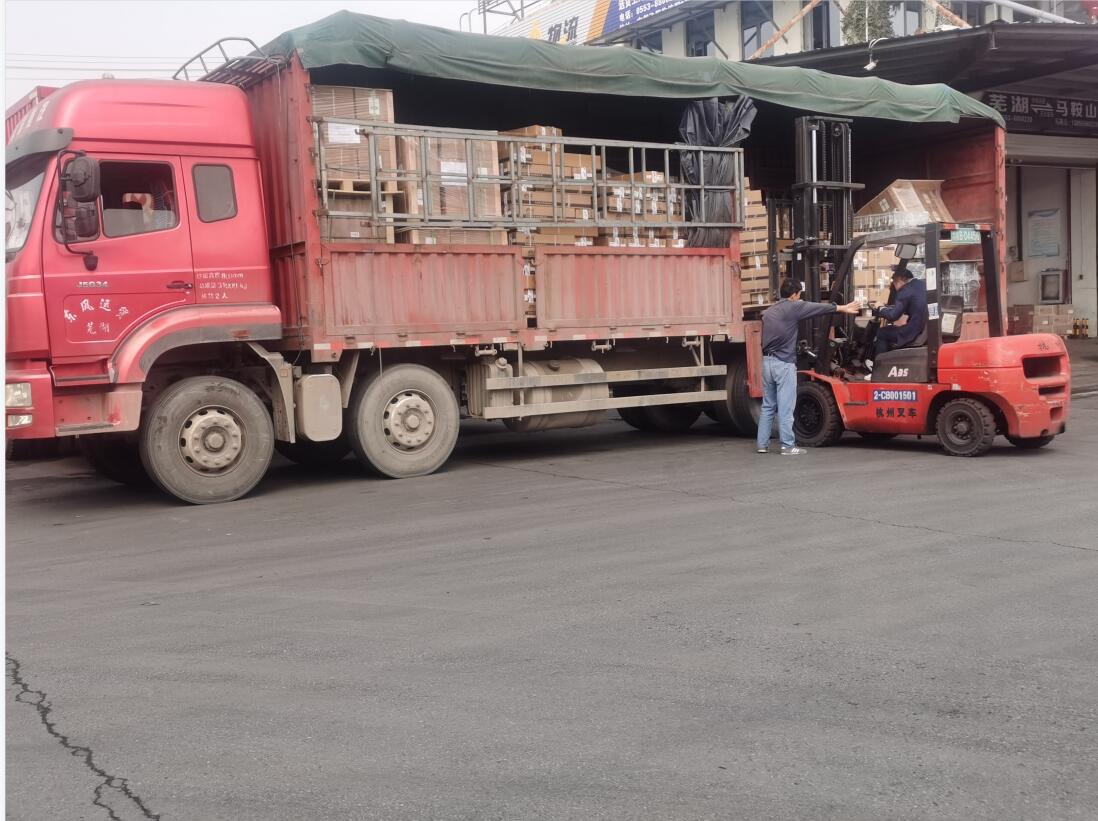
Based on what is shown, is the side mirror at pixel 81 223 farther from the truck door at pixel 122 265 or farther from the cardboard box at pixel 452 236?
the cardboard box at pixel 452 236

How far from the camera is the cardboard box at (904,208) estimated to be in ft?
45.3

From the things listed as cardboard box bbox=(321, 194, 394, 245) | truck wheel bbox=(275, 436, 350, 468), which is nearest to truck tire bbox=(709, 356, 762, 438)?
truck wheel bbox=(275, 436, 350, 468)

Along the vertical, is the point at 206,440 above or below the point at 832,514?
above

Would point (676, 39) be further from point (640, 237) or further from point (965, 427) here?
point (965, 427)

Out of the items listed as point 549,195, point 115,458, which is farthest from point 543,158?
point 115,458

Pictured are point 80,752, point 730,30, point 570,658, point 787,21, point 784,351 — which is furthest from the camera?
point 730,30

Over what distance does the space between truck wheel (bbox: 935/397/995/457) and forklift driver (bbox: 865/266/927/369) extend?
Result: 2.48 ft

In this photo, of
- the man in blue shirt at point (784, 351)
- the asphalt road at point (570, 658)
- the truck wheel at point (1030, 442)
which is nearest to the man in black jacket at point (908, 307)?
the man in blue shirt at point (784, 351)

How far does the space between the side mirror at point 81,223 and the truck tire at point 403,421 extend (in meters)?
2.64

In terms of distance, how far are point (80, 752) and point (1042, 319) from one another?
25.6 m

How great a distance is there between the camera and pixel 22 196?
898cm

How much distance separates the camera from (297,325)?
985cm

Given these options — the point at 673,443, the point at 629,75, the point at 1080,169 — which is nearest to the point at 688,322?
the point at 673,443

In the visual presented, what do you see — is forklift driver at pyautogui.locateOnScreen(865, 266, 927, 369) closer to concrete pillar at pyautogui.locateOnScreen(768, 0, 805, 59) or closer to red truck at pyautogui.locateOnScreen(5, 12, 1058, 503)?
red truck at pyautogui.locateOnScreen(5, 12, 1058, 503)
